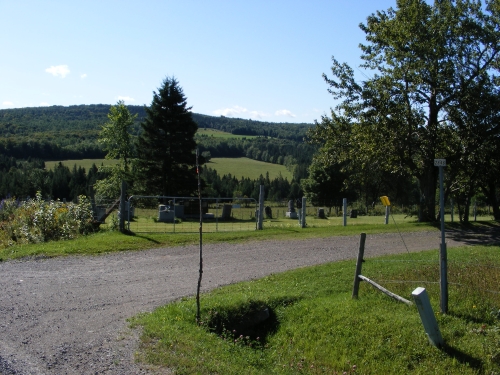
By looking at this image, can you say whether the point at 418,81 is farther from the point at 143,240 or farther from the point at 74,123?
the point at 74,123

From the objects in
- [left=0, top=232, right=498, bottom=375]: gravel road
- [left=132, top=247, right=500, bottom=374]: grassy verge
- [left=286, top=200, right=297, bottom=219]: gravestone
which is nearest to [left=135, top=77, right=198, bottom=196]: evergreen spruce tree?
[left=286, top=200, right=297, bottom=219]: gravestone

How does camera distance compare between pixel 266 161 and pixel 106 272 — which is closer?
pixel 106 272

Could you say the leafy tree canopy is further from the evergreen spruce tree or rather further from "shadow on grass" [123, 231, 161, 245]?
the evergreen spruce tree

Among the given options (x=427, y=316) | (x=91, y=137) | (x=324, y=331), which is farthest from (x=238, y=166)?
(x=427, y=316)

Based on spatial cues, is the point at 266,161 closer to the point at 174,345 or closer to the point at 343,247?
the point at 343,247

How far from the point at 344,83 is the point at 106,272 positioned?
611 inches

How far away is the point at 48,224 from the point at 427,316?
12.8 metres

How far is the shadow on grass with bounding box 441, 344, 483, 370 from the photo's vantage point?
6.82 metres

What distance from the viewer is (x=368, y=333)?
A: 25.2 feet

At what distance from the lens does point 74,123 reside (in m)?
137

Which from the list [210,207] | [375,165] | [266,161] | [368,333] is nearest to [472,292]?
[368,333]

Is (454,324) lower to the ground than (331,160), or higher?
lower

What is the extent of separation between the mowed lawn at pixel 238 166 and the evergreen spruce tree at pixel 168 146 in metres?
42.6

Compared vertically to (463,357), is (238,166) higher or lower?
higher
